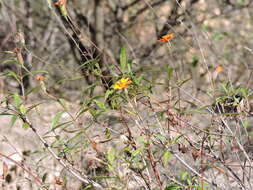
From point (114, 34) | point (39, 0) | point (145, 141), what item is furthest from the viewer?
point (39, 0)

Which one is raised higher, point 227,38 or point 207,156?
point 227,38

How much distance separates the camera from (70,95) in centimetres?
712

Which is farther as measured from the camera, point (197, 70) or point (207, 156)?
point (197, 70)

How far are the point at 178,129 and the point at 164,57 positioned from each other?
5.24m

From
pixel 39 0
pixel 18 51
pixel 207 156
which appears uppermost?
pixel 39 0

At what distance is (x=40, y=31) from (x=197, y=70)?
10.1ft

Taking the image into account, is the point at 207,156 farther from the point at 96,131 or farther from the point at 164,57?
the point at 164,57

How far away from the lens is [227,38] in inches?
297

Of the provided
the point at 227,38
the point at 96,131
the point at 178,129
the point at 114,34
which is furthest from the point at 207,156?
the point at 227,38

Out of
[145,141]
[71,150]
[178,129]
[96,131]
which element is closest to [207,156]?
[178,129]

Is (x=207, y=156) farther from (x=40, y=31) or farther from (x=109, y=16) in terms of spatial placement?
(x=40, y=31)

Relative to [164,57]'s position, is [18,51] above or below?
below

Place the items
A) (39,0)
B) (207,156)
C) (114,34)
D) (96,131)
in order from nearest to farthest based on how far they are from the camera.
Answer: (207,156), (96,131), (114,34), (39,0)

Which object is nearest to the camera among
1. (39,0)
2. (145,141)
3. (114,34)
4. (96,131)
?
(145,141)
